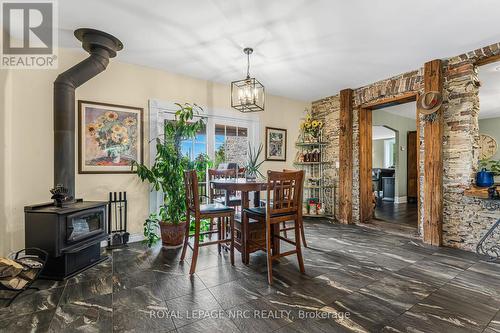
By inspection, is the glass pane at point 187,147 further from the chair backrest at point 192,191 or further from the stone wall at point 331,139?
the stone wall at point 331,139

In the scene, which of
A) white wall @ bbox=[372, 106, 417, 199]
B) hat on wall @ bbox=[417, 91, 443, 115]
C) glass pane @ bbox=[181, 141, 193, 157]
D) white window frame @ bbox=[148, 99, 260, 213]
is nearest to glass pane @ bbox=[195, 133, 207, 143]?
white window frame @ bbox=[148, 99, 260, 213]

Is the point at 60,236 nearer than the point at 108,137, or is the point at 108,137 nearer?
the point at 60,236

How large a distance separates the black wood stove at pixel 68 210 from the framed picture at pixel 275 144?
9.75 feet

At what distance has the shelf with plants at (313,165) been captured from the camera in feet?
16.9

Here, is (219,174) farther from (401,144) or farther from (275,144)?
(401,144)

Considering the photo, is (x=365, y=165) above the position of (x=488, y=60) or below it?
below

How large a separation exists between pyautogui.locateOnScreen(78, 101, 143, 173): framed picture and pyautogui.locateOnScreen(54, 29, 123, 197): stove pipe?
43 centimetres

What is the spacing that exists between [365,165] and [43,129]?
16.5ft

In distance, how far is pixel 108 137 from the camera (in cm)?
334

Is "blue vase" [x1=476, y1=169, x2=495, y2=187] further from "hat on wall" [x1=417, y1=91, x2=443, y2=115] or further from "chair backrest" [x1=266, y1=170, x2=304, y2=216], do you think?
"chair backrest" [x1=266, y1=170, x2=304, y2=216]

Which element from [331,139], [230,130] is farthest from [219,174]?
[331,139]

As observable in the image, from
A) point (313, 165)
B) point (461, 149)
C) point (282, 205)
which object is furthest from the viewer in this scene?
point (313, 165)

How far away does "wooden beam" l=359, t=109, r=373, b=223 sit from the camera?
15.2 feet

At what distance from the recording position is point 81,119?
3.15 meters
